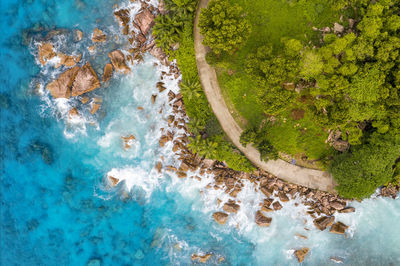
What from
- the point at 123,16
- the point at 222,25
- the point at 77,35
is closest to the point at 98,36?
the point at 77,35

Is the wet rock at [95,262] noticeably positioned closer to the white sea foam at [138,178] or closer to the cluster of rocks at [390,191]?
the white sea foam at [138,178]

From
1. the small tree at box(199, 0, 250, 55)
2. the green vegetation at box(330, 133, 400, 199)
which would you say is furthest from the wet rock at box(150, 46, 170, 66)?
the green vegetation at box(330, 133, 400, 199)

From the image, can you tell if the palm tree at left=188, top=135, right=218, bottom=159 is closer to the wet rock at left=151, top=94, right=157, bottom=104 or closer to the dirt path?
the dirt path

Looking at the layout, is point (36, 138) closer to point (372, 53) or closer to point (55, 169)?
point (55, 169)

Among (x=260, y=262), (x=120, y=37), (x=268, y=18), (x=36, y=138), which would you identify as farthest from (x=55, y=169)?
(x=268, y=18)

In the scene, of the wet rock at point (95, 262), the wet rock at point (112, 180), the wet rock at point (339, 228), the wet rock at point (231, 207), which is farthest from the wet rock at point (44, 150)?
the wet rock at point (339, 228)

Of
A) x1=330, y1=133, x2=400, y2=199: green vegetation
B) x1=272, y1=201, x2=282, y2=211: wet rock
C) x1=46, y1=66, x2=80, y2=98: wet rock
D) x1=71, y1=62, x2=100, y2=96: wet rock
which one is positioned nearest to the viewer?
x1=330, y1=133, x2=400, y2=199: green vegetation

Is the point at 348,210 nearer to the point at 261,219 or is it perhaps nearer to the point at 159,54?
the point at 261,219
